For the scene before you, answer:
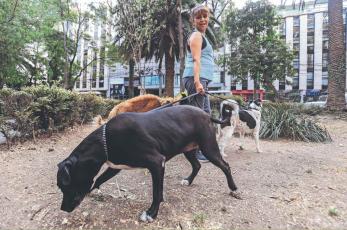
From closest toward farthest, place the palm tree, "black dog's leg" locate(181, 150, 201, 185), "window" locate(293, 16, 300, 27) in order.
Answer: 1. "black dog's leg" locate(181, 150, 201, 185)
2. the palm tree
3. "window" locate(293, 16, 300, 27)

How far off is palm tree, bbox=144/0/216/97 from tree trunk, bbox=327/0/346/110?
7.68 meters

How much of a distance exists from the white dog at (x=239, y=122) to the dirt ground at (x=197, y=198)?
1.49 ft

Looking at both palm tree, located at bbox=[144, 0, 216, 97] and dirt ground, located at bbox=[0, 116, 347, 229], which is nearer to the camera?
dirt ground, located at bbox=[0, 116, 347, 229]

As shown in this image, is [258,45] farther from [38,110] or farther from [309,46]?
[309,46]

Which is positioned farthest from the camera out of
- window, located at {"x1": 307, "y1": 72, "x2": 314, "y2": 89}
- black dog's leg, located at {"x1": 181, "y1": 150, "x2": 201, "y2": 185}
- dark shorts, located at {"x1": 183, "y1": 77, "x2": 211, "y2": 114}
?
window, located at {"x1": 307, "y1": 72, "x2": 314, "y2": 89}

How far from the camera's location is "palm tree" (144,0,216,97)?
61.8 ft

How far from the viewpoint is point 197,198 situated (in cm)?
360

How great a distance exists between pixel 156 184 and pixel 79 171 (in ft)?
2.27

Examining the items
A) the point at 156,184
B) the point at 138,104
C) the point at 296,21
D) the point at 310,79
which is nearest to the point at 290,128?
the point at 138,104

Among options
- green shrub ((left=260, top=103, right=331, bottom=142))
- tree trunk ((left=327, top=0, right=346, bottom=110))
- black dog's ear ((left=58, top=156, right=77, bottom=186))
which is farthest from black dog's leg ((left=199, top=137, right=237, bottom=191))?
tree trunk ((left=327, top=0, right=346, bottom=110))

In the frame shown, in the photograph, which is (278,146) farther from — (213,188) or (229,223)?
(229,223)

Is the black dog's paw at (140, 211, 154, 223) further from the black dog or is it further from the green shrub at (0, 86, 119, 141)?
the green shrub at (0, 86, 119, 141)

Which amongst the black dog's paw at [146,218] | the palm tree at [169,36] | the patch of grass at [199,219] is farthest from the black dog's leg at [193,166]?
the palm tree at [169,36]

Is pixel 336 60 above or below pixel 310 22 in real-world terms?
below
